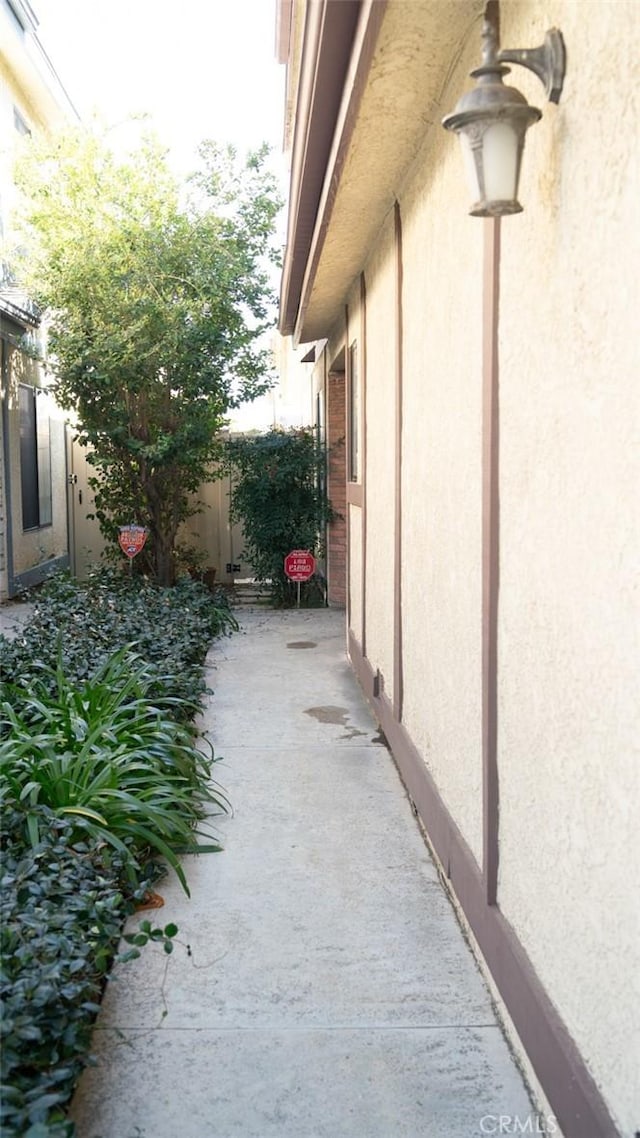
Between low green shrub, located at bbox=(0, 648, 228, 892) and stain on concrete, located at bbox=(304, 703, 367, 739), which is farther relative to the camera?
stain on concrete, located at bbox=(304, 703, 367, 739)

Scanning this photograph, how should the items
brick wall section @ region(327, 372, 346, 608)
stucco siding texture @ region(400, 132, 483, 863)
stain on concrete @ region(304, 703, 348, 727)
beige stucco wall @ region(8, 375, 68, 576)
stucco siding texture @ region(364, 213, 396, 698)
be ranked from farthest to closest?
beige stucco wall @ region(8, 375, 68, 576), brick wall section @ region(327, 372, 346, 608), stain on concrete @ region(304, 703, 348, 727), stucco siding texture @ region(364, 213, 396, 698), stucco siding texture @ region(400, 132, 483, 863)

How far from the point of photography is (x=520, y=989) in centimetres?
297

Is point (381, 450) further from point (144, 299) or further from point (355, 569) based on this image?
point (144, 299)

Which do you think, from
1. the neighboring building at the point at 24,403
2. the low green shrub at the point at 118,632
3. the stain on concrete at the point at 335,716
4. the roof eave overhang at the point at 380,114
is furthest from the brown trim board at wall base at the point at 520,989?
the neighboring building at the point at 24,403

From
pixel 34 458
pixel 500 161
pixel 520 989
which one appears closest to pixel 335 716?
pixel 520 989

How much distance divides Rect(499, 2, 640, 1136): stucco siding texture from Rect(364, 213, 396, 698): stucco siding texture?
9.93ft

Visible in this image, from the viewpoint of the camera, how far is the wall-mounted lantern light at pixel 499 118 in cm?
253

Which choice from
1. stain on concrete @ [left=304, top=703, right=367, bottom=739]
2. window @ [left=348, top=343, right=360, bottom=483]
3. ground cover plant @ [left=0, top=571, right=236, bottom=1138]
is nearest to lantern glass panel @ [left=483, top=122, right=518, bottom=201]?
ground cover plant @ [left=0, top=571, right=236, bottom=1138]

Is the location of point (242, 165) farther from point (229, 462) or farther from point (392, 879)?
point (392, 879)

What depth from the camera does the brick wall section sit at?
12172 millimetres

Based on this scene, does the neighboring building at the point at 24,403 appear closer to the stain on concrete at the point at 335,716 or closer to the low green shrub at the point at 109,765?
the stain on concrete at the point at 335,716

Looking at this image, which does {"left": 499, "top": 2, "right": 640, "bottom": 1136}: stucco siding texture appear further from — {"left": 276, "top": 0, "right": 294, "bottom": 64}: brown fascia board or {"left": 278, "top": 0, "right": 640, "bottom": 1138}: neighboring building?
{"left": 276, "top": 0, "right": 294, "bottom": 64}: brown fascia board

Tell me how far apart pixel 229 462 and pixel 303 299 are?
166 inches

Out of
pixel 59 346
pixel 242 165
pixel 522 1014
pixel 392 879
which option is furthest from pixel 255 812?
pixel 242 165
